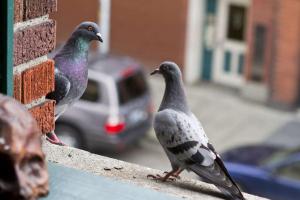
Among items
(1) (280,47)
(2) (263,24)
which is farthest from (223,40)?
(1) (280,47)

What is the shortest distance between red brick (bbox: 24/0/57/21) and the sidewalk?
14869 mm

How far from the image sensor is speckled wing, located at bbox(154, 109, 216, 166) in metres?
4.77

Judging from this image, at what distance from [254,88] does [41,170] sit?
19425 mm

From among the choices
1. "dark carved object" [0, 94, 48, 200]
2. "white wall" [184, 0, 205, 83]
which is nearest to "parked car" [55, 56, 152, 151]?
"white wall" [184, 0, 205, 83]

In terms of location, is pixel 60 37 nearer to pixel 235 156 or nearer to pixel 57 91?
pixel 235 156

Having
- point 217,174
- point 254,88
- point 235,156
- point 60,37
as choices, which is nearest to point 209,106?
point 254,88

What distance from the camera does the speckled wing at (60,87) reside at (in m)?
4.52

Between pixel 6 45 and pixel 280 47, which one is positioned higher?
pixel 6 45

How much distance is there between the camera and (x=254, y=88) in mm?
22094

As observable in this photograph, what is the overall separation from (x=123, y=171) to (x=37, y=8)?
3.27 ft

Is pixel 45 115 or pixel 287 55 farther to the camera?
pixel 287 55

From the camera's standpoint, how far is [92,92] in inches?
679

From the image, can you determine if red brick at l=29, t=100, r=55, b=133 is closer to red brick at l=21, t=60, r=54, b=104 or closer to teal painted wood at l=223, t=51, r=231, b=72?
red brick at l=21, t=60, r=54, b=104

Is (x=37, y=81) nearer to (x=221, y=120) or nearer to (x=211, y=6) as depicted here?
(x=221, y=120)
